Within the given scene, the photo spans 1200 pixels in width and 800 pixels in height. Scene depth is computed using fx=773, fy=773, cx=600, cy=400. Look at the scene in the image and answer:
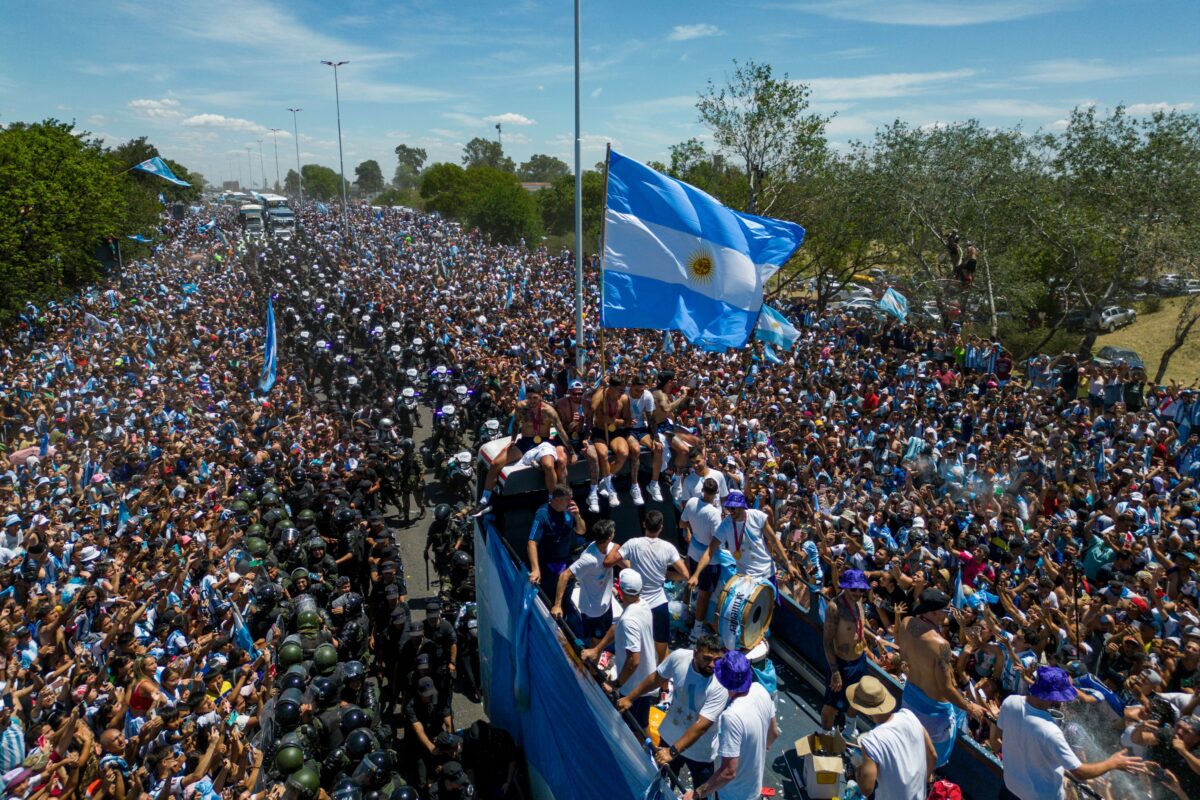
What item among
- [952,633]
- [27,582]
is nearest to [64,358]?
[27,582]

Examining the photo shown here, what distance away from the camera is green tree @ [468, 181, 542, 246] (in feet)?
178

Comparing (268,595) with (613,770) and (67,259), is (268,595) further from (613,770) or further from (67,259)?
(67,259)

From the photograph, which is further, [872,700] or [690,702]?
[872,700]

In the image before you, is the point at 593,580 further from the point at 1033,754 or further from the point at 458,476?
the point at 458,476

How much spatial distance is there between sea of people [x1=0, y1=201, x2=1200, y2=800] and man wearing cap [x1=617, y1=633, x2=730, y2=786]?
1.2 inches

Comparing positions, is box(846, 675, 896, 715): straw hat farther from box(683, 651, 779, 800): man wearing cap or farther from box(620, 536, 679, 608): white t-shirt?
box(620, 536, 679, 608): white t-shirt

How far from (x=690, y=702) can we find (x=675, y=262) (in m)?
5.52

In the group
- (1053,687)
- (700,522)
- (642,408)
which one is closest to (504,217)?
(642,408)

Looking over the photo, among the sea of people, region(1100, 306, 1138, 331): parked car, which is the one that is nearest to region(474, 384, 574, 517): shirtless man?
the sea of people

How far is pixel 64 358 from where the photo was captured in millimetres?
18109

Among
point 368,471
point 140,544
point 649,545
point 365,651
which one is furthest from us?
point 368,471

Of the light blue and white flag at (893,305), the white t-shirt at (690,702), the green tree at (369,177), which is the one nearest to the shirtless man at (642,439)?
the white t-shirt at (690,702)

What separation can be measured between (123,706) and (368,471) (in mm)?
5921

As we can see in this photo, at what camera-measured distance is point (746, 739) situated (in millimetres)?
3854
